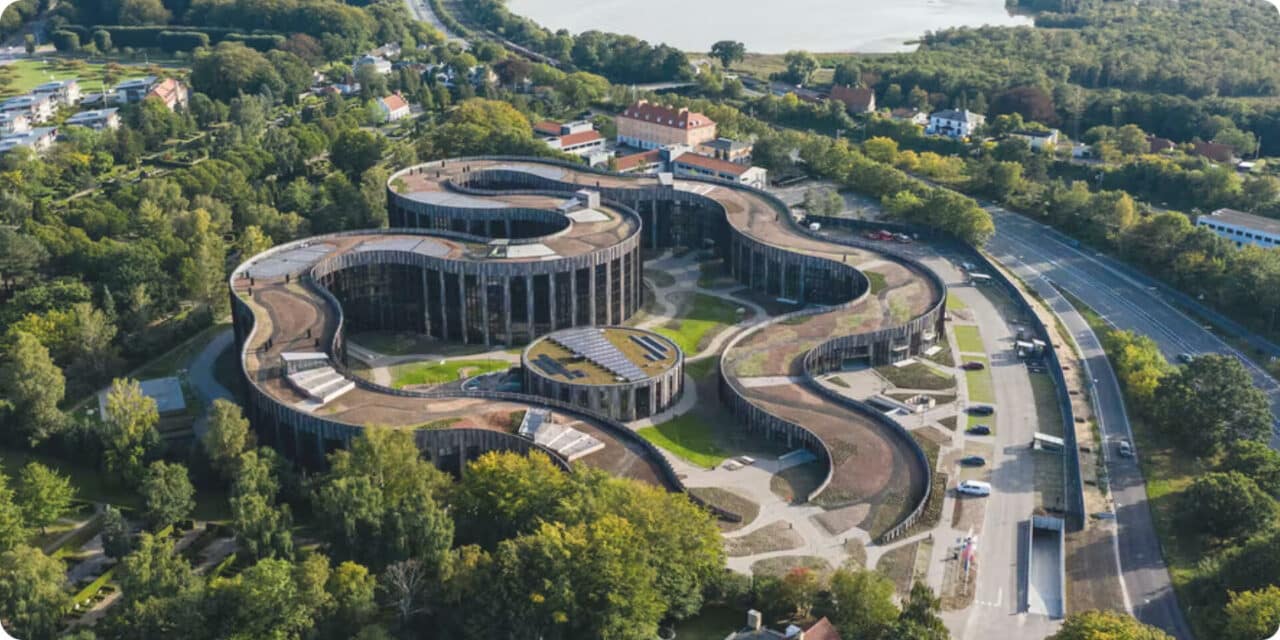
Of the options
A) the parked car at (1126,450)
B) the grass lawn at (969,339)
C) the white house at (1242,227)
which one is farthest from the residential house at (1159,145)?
the parked car at (1126,450)

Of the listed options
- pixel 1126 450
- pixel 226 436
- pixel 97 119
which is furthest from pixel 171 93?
pixel 1126 450

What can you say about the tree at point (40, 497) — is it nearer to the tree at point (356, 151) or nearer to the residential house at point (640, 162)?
the tree at point (356, 151)

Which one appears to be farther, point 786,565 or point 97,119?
point 97,119

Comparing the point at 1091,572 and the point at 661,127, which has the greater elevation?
the point at 661,127

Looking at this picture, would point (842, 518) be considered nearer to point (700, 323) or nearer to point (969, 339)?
point (969, 339)

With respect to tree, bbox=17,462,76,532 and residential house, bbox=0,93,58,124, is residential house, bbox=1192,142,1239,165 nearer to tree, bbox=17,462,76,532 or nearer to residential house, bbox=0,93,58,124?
tree, bbox=17,462,76,532

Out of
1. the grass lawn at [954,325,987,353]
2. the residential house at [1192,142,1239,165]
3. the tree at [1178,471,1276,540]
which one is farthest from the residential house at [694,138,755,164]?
the tree at [1178,471,1276,540]
